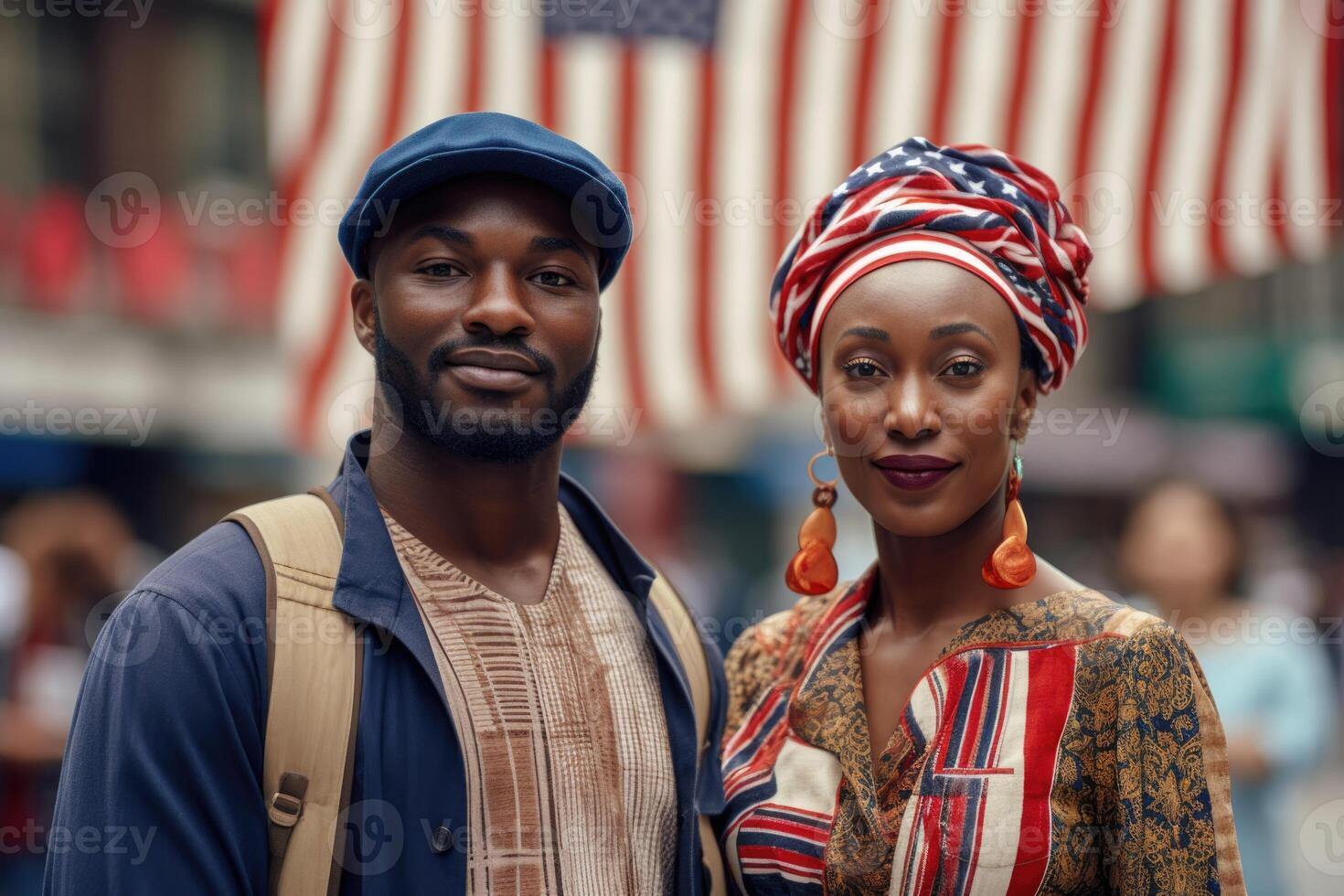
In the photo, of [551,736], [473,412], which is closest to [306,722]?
[551,736]

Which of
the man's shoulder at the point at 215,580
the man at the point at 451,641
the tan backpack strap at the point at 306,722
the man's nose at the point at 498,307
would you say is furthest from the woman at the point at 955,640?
the man's shoulder at the point at 215,580

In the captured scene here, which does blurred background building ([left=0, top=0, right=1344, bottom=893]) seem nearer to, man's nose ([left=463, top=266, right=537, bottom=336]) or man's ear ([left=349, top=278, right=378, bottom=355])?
man's ear ([left=349, top=278, right=378, bottom=355])

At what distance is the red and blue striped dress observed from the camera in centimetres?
228

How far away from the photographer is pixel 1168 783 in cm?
227

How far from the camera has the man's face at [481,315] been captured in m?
2.31

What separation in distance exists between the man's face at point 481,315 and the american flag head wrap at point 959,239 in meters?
0.52

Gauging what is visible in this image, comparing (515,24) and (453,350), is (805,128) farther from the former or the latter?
(453,350)

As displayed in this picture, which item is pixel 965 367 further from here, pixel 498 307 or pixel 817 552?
pixel 498 307

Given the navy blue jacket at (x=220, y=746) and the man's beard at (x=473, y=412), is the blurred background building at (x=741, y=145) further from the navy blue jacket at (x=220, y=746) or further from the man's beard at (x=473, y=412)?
the navy blue jacket at (x=220, y=746)

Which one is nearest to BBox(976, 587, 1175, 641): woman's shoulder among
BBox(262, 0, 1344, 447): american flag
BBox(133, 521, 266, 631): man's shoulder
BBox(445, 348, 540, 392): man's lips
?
BBox(445, 348, 540, 392): man's lips

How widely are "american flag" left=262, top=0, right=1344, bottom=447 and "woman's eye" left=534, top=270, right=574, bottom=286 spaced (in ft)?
7.08

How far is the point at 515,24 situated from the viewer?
4410 millimetres

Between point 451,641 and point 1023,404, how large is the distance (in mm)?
1162

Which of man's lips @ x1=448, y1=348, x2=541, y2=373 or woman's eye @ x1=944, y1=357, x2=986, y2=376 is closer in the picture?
man's lips @ x1=448, y1=348, x2=541, y2=373
